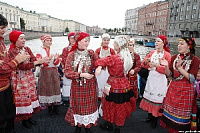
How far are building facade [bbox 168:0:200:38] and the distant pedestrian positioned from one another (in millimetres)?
47698

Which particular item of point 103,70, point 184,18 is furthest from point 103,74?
point 184,18

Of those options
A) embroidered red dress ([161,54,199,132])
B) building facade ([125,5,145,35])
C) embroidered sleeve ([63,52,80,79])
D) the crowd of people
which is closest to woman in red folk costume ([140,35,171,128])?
the crowd of people

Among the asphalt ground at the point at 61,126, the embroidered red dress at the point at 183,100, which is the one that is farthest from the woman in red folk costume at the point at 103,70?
the embroidered red dress at the point at 183,100

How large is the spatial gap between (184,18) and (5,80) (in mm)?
54087

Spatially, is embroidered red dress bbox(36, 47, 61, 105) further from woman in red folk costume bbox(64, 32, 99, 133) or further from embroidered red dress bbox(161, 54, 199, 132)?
embroidered red dress bbox(161, 54, 199, 132)

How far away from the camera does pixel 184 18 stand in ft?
152

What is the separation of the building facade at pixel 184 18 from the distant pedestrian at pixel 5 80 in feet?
156

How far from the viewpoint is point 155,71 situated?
3.33m

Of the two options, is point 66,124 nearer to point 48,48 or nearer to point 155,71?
point 48,48

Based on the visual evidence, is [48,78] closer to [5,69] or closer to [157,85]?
[5,69]

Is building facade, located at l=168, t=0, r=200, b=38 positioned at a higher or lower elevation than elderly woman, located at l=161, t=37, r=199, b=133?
higher

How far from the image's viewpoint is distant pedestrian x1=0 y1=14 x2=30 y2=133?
2.29 m

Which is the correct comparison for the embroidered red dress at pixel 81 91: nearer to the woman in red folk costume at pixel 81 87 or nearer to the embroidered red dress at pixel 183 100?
the woman in red folk costume at pixel 81 87

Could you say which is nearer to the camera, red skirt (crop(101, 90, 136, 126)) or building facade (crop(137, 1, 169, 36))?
red skirt (crop(101, 90, 136, 126))
